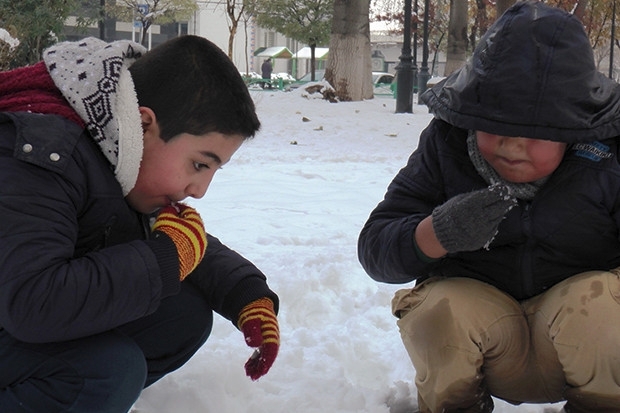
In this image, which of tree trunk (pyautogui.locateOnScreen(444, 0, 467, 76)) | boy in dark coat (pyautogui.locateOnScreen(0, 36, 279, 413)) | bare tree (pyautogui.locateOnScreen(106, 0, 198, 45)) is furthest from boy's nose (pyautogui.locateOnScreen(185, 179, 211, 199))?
bare tree (pyautogui.locateOnScreen(106, 0, 198, 45))

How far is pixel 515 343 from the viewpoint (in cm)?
174

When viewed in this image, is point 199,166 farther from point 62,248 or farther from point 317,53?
point 317,53

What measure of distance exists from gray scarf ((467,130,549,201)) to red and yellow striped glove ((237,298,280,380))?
21.9 inches

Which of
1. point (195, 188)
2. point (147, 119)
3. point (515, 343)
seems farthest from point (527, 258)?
point (147, 119)

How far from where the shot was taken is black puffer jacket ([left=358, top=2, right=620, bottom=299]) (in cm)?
156

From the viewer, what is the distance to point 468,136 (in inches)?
70.5

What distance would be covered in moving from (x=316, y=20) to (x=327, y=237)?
24.2 meters

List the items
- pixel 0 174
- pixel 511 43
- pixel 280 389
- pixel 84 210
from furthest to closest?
1. pixel 280 389
2. pixel 511 43
3. pixel 84 210
4. pixel 0 174

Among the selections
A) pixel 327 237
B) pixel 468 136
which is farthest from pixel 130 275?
pixel 327 237

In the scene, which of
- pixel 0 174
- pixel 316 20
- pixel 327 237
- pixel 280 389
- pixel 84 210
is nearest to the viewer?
pixel 0 174

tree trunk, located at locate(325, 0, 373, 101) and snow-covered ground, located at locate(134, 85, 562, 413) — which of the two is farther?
tree trunk, located at locate(325, 0, 373, 101)

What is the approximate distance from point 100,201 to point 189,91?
10.5 inches

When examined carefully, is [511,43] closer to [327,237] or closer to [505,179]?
[505,179]

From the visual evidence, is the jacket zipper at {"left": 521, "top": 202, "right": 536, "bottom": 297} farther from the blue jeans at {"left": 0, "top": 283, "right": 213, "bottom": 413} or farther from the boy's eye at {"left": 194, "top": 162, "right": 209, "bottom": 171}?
the blue jeans at {"left": 0, "top": 283, "right": 213, "bottom": 413}
